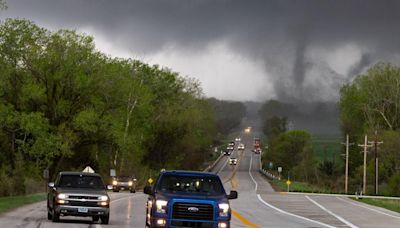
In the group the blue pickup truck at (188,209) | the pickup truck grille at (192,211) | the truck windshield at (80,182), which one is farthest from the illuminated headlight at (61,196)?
the pickup truck grille at (192,211)

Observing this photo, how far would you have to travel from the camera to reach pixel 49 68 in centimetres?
6694

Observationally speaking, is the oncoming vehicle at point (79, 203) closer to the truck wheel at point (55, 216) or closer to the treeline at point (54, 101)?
the truck wheel at point (55, 216)

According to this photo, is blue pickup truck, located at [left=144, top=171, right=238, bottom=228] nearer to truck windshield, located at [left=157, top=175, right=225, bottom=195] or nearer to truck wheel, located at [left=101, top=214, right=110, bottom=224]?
truck windshield, located at [left=157, top=175, right=225, bottom=195]

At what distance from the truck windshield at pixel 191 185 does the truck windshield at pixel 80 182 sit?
749 centimetres

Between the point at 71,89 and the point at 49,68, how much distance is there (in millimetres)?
2902

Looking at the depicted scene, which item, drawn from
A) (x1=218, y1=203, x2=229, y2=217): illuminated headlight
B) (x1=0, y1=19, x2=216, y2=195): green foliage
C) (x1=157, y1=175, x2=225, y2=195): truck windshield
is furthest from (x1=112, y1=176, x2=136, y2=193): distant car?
(x1=218, y1=203, x2=229, y2=217): illuminated headlight

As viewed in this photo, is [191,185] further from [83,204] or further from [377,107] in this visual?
[377,107]

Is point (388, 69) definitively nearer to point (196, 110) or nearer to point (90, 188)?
point (196, 110)

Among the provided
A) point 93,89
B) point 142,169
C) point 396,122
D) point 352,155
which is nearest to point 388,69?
point 396,122

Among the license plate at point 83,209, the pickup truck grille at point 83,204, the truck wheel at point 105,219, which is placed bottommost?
the truck wheel at point 105,219

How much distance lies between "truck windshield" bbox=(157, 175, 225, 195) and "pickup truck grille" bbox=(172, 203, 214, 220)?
926mm

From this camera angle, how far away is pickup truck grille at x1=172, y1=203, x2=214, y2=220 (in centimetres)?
1675

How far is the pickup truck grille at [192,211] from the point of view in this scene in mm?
16750

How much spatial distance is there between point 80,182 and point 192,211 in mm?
9355
